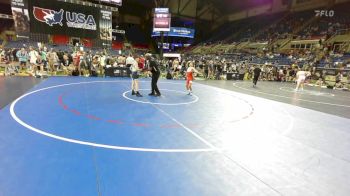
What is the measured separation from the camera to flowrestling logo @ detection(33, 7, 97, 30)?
19.5 meters

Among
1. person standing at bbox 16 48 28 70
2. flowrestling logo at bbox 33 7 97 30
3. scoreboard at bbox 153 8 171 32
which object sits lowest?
person standing at bbox 16 48 28 70

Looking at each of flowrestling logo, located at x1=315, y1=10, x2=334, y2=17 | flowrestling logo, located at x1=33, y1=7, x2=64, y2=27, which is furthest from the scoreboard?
flowrestling logo, located at x1=315, y1=10, x2=334, y2=17

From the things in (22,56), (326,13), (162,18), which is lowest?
(22,56)

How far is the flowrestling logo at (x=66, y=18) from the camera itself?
1947 centimetres

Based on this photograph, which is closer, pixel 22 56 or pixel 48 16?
pixel 22 56

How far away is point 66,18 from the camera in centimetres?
2047

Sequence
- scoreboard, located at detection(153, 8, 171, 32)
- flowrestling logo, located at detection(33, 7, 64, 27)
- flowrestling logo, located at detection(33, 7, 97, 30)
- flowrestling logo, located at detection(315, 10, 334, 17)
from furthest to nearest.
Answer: flowrestling logo, located at detection(315, 10, 334, 17) < scoreboard, located at detection(153, 8, 171, 32) < flowrestling logo, located at detection(33, 7, 97, 30) < flowrestling logo, located at detection(33, 7, 64, 27)

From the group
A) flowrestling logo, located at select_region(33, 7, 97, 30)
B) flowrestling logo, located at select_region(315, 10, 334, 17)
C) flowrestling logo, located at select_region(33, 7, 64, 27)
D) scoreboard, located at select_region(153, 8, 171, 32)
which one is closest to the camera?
flowrestling logo, located at select_region(33, 7, 64, 27)

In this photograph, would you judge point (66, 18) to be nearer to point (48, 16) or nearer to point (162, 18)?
point (48, 16)

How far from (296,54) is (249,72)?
6.66 m

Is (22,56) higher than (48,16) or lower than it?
lower

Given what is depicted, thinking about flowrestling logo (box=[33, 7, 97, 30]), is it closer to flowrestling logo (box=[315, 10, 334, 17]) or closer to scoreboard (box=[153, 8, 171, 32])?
scoreboard (box=[153, 8, 171, 32])

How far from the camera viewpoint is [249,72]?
24172 millimetres

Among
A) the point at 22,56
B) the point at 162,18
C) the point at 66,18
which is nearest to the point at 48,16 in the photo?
the point at 66,18
